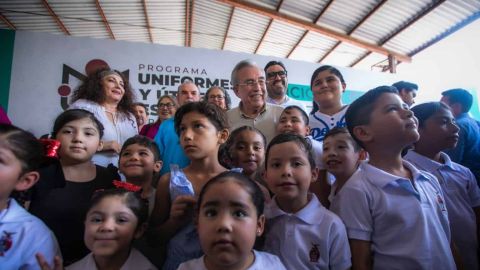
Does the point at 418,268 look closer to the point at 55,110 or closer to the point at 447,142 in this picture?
the point at 447,142

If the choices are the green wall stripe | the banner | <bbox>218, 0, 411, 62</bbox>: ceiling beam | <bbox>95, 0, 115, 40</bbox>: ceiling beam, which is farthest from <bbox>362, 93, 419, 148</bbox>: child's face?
<bbox>95, 0, 115, 40</bbox>: ceiling beam

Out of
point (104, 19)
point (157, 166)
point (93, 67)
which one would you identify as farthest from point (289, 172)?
point (104, 19)

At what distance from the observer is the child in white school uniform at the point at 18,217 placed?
1.21m

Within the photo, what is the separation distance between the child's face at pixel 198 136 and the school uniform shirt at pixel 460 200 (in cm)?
134

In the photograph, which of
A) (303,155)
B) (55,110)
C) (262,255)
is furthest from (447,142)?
(55,110)

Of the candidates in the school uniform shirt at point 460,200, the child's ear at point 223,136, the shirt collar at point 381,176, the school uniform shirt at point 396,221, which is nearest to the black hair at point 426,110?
the school uniform shirt at point 460,200

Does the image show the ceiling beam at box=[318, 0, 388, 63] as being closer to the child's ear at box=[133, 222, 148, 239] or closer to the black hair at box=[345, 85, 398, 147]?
the black hair at box=[345, 85, 398, 147]

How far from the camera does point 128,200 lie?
1.43 meters

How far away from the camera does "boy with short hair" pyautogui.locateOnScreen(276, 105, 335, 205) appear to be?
204 cm

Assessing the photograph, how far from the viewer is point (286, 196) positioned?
144 cm

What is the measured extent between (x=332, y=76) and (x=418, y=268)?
1572mm

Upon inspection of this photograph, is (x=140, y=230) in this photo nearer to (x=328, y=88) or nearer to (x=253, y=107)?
(x=253, y=107)

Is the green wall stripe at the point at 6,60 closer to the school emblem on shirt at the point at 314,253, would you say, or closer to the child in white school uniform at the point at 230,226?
the child in white school uniform at the point at 230,226

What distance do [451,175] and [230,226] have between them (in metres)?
1.59
